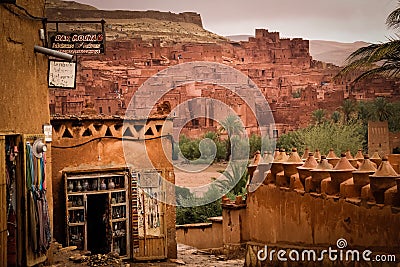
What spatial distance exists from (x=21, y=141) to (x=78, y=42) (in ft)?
7.75

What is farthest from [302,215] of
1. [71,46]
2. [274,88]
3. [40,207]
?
[274,88]

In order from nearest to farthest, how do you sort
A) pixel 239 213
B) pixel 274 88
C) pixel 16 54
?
pixel 16 54 < pixel 239 213 < pixel 274 88

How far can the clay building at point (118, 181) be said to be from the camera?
1103 centimetres

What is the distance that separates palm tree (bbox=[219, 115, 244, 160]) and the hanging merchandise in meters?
33.7

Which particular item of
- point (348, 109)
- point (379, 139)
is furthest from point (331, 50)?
point (379, 139)

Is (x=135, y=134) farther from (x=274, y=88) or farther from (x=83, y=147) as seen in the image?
(x=274, y=88)

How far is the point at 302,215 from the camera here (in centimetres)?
828

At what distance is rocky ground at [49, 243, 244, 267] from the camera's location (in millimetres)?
8406

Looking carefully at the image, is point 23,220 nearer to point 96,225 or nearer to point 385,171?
point 385,171

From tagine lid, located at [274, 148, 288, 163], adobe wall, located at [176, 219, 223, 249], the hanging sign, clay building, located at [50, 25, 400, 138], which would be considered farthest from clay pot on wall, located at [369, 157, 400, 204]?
clay building, located at [50, 25, 400, 138]

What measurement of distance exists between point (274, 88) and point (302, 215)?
55.2m

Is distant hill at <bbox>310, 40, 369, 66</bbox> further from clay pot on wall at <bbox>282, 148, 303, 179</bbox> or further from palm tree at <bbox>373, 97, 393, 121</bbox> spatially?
clay pot on wall at <bbox>282, 148, 303, 179</bbox>

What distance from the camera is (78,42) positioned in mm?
8953

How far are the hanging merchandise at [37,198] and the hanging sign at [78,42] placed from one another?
1676 mm
